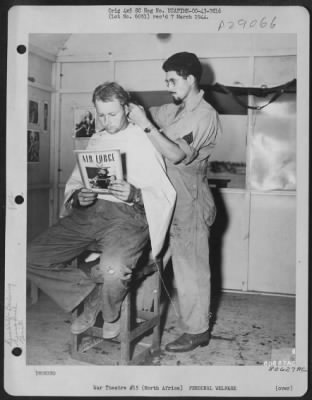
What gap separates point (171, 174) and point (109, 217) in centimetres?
33

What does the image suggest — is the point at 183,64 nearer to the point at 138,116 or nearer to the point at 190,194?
the point at 138,116

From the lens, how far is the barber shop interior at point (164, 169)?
1785mm

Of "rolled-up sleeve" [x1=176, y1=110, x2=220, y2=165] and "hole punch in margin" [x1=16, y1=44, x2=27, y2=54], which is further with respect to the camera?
"rolled-up sleeve" [x1=176, y1=110, x2=220, y2=165]

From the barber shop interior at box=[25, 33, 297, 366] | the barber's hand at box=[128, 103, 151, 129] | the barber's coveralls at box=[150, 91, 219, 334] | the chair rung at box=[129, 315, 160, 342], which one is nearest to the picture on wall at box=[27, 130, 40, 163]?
the barber shop interior at box=[25, 33, 297, 366]

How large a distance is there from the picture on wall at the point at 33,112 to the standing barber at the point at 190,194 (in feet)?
1.68

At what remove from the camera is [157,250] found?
1851 millimetres

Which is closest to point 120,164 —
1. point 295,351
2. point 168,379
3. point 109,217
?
point 109,217

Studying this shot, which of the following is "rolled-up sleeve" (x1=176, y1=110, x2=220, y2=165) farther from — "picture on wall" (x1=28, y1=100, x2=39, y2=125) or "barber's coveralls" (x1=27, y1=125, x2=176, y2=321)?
"picture on wall" (x1=28, y1=100, x2=39, y2=125)

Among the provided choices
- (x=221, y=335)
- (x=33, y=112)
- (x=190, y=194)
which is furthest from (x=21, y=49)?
(x=221, y=335)

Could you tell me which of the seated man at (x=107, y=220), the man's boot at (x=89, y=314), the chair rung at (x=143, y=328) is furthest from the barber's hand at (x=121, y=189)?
the chair rung at (x=143, y=328)

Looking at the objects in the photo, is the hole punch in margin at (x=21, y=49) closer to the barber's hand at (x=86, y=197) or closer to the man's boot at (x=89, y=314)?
the barber's hand at (x=86, y=197)

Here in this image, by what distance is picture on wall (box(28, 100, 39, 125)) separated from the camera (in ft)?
5.84

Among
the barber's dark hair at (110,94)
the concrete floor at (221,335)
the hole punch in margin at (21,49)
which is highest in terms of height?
the hole punch in margin at (21,49)

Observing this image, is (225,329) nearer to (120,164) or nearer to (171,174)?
(171,174)
